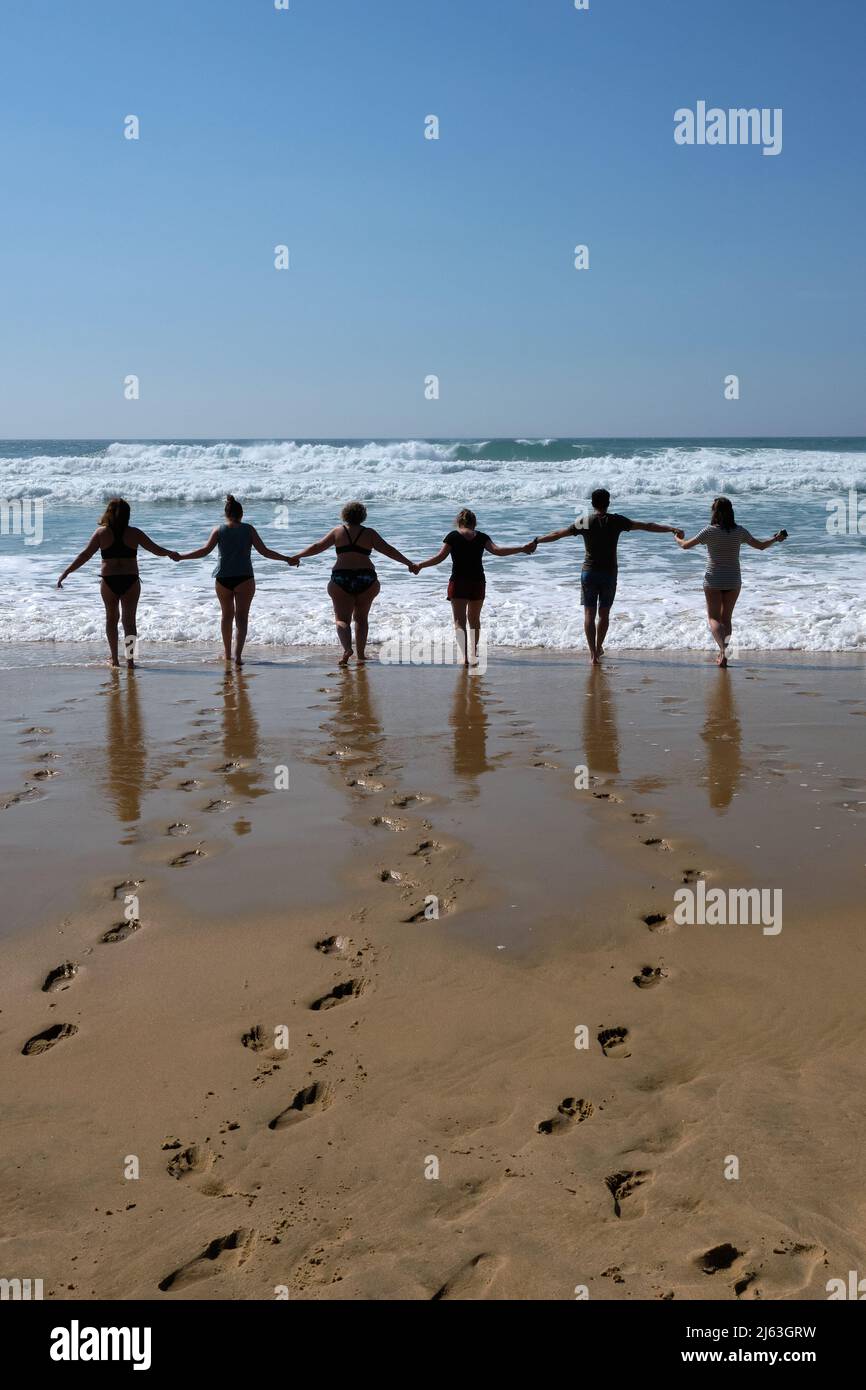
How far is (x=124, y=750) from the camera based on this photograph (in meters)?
7.07

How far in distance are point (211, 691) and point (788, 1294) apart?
7.38 m

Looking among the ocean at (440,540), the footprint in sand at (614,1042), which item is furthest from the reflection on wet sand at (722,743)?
the ocean at (440,540)

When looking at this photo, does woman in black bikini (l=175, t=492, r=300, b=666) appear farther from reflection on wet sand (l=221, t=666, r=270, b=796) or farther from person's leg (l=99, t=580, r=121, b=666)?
person's leg (l=99, t=580, r=121, b=666)

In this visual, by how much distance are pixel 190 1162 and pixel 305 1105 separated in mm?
384

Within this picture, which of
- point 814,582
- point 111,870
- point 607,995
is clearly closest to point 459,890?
point 607,995

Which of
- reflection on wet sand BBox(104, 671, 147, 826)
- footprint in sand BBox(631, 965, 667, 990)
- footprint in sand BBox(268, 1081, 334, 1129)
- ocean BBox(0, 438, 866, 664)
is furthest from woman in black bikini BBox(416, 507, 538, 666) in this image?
footprint in sand BBox(268, 1081, 334, 1129)

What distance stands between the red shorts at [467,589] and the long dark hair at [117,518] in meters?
3.32

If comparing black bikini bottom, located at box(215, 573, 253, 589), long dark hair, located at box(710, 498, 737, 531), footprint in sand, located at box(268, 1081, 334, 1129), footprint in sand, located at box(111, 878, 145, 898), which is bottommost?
footprint in sand, located at box(268, 1081, 334, 1129)

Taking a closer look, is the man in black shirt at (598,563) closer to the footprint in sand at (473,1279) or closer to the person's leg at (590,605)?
the person's leg at (590,605)

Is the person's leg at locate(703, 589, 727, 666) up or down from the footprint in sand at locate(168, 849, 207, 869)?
up

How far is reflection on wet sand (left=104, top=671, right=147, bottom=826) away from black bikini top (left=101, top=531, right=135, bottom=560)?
140 cm

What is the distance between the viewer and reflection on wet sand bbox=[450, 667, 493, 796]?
6.59m
